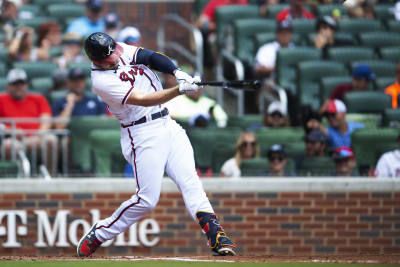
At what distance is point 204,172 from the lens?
8711 mm

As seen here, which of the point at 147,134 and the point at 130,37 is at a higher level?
the point at 130,37

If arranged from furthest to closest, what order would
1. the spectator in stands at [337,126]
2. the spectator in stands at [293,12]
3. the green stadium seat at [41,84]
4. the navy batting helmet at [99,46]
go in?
the spectator in stands at [293,12], the green stadium seat at [41,84], the spectator in stands at [337,126], the navy batting helmet at [99,46]

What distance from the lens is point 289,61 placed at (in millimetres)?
10938

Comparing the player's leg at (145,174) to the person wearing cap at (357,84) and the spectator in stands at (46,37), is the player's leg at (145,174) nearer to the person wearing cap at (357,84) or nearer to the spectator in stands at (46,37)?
the person wearing cap at (357,84)

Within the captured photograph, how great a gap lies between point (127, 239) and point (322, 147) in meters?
2.21

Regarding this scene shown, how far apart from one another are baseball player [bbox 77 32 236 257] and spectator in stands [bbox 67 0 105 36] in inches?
236

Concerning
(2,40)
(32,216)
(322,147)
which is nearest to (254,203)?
(322,147)

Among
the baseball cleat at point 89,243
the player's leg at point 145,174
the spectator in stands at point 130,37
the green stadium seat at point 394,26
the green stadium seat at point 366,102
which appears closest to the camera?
the player's leg at point 145,174

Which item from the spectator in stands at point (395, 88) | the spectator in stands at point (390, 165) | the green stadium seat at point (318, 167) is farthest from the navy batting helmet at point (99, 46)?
the spectator in stands at point (395, 88)

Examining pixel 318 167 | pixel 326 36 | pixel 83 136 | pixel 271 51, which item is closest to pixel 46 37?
pixel 271 51

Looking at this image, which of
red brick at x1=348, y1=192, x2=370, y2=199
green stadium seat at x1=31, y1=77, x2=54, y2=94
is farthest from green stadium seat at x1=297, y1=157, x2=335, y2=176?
green stadium seat at x1=31, y1=77, x2=54, y2=94

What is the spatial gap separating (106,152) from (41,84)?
7.86ft

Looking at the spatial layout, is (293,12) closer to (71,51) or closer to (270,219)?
(71,51)

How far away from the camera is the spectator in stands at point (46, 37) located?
38.0ft
